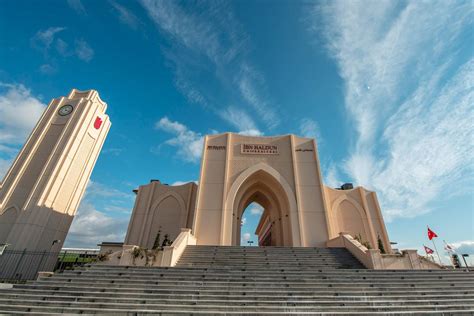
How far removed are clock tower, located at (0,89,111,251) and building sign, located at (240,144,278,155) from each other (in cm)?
1664

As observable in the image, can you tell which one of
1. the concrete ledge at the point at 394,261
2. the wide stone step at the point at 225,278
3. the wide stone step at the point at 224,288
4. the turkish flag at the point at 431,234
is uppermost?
the turkish flag at the point at 431,234

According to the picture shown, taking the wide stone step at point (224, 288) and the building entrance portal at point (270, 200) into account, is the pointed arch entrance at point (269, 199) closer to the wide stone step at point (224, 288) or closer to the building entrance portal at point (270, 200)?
the building entrance portal at point (270, 200)

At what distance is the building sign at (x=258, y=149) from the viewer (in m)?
18.6

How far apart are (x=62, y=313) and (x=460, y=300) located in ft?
38.0

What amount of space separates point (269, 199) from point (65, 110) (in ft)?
80.2

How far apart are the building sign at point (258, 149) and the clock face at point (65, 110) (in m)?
20.3

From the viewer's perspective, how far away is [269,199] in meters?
20.8

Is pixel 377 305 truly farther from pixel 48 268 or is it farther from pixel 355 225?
pixel 48 268

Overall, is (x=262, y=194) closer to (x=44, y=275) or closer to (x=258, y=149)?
(x=258, y=149)

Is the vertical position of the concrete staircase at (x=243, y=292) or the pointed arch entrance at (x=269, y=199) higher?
the pointed arch entrance at (x=269, y=199)

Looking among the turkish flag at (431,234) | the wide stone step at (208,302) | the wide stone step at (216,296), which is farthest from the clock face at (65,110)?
the turkish flag at (431,234)

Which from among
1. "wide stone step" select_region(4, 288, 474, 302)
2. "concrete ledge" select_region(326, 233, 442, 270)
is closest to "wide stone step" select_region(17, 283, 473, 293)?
"wide stone step" select_region(4, 288, 474, 302)

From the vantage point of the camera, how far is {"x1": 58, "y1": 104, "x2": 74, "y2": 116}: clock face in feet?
78.9

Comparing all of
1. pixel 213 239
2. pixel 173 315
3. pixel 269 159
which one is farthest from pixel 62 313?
pixel 269 159
